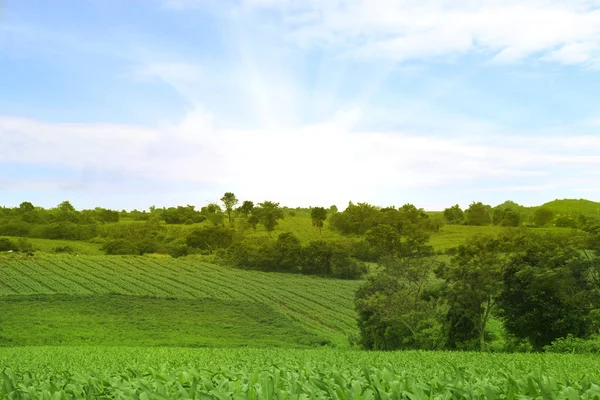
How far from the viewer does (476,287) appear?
131 feet

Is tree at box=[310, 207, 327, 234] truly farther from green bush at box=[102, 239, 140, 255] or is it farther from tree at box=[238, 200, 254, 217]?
green bush at box=[102, 239, 140, 255]

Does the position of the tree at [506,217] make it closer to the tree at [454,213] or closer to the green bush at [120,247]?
the tree at [454,213]

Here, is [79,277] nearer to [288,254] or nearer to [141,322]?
[141,322]

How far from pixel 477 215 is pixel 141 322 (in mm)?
77854

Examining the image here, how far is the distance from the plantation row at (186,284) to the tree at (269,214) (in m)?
33.1

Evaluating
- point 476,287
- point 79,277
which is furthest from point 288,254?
point 476,287

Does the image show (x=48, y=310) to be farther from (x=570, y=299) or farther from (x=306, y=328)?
(x=570, y=299)

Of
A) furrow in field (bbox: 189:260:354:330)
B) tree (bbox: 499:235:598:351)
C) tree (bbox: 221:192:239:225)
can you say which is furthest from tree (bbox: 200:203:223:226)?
tree (bbox: 499:235:598:351)

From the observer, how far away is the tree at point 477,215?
12231 centimetres

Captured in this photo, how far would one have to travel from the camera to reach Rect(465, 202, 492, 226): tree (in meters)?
122

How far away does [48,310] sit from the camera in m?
68.2

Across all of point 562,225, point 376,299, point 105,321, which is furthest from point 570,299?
point 562,225

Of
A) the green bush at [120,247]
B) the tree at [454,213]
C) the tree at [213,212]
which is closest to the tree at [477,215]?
the tree at [454,213]

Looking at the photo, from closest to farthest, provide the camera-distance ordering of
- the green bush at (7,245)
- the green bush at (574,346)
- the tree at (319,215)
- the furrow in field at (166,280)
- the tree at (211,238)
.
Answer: the green bush at (574,346) → the furrow in field at (166,280) → the green bush at (7,245) → the tree at (211,238) → the tree at (319,215)
